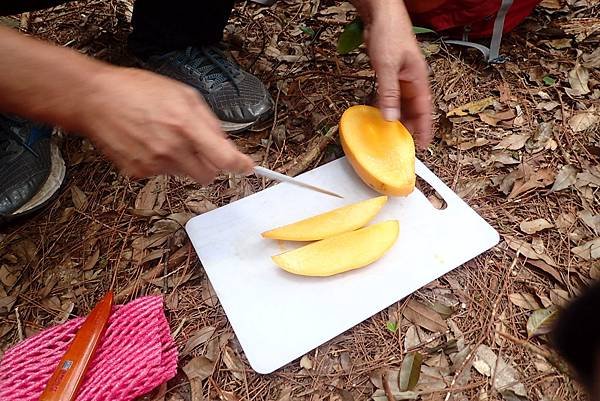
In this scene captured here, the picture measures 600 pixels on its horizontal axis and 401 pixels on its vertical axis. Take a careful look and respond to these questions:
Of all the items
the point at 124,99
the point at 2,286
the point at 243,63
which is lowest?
the point at 2,286

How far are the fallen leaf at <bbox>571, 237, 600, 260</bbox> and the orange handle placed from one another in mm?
1062

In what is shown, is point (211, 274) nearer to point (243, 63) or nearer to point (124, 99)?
point (124, 99)

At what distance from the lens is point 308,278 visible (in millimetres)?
1141

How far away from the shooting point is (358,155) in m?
1.29

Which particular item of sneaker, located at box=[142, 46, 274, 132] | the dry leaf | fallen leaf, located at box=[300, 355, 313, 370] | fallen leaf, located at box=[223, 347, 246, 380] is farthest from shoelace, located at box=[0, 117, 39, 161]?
fallen leaf, located at box=[300, 355, 313, 370]

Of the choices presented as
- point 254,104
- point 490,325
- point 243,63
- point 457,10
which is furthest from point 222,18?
point 490,325

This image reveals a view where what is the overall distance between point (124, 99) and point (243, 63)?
3.28ft

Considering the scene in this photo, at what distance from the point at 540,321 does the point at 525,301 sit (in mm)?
58

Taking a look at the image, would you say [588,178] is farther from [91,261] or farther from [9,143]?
[9,143]

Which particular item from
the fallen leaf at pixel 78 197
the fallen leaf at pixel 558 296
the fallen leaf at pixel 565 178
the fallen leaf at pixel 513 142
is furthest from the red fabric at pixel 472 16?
the fallen leaf at pixel 78 197

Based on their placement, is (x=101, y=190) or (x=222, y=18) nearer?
(x=101, y=190)

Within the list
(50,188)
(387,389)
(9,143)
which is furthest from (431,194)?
(9,143)

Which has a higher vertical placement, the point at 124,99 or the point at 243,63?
the point at 124,99

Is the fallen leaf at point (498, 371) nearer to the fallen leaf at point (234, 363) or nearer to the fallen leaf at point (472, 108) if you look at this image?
the fallen leaf at point (234, 363)
